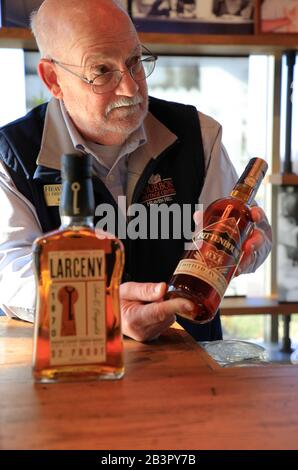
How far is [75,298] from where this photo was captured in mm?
535

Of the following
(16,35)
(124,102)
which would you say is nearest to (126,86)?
(124,102)

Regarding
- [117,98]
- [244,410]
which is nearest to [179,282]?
[244,410]

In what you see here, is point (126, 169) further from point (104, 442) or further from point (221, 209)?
point (104, 442)

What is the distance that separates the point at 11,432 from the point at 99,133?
2.29 ft

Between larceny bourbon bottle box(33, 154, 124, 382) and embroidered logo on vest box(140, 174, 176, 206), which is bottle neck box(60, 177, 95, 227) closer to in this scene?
larceny bourbon bottle box(33, 154, 124, 382)

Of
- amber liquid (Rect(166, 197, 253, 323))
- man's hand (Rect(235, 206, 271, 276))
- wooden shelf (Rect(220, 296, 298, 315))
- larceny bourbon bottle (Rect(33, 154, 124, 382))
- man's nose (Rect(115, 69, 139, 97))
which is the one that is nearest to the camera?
larceny bourbon bottle (Rect(33, 154, 124, 382))

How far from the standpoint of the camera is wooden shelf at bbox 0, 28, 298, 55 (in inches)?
69.5

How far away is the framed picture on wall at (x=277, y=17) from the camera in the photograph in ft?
6.29

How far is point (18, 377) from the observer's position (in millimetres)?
576

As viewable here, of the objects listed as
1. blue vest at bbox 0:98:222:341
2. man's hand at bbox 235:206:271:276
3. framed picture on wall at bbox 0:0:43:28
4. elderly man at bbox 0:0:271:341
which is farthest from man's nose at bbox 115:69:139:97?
framed picture on wall at bbox 0:0:43:28

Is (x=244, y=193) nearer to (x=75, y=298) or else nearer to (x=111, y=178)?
(x=75, y=298)

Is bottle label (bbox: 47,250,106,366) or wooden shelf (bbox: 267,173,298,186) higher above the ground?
wooden shelf (bbox: 267,173,298,186)

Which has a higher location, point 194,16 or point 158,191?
point 194,16

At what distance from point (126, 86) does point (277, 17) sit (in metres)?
1.21
